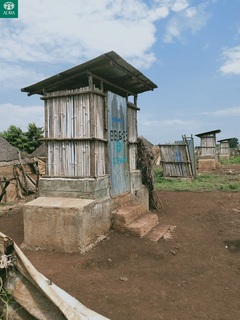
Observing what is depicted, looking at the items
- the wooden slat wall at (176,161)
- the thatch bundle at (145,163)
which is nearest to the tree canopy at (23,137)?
the wooden slat wall at (176,161)

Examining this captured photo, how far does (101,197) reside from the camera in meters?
6.27

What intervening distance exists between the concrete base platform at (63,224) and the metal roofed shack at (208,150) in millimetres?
16885

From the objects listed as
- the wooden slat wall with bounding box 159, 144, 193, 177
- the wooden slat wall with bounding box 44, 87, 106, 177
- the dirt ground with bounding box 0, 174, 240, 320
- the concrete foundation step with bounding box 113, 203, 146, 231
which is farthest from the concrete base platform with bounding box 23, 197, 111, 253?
the wooden slat wall with bounding box 159, 144, 193, 177

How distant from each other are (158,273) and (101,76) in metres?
4.77

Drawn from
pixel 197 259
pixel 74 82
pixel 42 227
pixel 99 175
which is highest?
pixel 74 82

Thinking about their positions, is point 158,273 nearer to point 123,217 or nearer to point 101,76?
point 123,217

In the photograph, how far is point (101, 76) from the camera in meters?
6.86

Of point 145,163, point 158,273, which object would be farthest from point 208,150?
point 158,273

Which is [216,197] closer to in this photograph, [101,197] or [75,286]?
[101,197]

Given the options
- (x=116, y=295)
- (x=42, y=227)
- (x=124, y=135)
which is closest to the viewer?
(x=116, y=295)

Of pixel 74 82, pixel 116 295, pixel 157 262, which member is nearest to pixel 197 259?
pixel 157 262

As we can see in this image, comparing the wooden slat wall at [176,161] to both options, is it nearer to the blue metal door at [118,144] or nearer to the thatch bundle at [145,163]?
the thatch bundle at [145,163]

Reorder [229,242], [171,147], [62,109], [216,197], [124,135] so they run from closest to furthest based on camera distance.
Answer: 1. [229,242]
2. [62,109]
3. [124,135]
4. [216,197]
5. [171,147]

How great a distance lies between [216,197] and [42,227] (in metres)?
7.63
